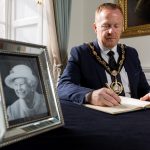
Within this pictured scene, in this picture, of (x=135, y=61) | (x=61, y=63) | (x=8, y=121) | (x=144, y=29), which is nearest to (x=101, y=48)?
(x=135, y=61)

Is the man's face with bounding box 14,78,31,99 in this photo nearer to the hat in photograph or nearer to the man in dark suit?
the hat in photograph

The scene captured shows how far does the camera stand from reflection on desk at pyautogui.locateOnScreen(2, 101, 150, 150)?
20.7 inches

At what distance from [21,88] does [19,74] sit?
3cm

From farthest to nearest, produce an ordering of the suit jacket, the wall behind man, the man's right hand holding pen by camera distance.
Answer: the wall behind man → the suit jacket → the man's right hand holding pen

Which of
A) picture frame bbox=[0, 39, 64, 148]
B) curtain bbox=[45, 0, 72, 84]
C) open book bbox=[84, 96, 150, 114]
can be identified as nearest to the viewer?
picture frame bbox=[0, 39, 64, 148]

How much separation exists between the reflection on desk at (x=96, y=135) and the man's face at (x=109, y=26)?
91 centimetres

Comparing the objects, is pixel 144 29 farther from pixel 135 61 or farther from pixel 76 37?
pixel 135 61

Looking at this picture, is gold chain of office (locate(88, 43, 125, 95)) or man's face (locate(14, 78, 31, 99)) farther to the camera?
gold chain of office (locate(88, 43, 125, 95))

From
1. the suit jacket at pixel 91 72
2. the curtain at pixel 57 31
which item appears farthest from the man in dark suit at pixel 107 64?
the curtain at pixel 57 31

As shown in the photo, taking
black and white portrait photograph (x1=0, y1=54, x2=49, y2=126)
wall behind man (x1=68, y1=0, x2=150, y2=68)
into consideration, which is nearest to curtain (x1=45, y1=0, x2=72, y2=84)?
wall behind man (x1=68, y1=0, x2=150, y2=68)

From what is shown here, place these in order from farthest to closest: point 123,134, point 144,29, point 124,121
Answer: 1. point 144,29
2. point 124,121
3. point 123,134

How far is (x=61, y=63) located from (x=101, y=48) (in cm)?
167

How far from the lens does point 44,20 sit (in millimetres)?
3432

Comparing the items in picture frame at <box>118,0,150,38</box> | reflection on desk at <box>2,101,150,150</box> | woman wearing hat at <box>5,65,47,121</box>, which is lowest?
reflection on desk at <box>2,101,150,150</box>
